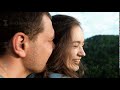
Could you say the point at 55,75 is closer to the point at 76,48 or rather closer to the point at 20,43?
the point at 76,48

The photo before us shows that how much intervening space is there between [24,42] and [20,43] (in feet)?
0.14

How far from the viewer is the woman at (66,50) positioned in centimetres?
289

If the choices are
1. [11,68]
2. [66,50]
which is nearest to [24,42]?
[11,68]

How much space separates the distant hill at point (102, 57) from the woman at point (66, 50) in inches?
3.3

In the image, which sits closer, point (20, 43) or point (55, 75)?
point (20, 43)

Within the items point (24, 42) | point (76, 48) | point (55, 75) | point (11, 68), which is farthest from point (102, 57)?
point (11, 68)

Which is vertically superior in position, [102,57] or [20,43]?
[20,43]

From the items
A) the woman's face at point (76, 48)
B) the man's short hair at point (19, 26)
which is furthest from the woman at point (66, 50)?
the man's short hair at point (19, 26)

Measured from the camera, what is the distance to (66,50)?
2.93 m

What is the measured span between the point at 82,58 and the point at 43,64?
0.38 meters

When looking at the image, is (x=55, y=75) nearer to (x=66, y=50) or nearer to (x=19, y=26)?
(x=66, y=50)

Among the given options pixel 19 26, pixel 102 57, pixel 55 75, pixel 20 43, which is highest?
pixel 19 26

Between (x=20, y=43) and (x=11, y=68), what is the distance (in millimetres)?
245

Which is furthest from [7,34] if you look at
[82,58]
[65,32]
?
[82,58]
